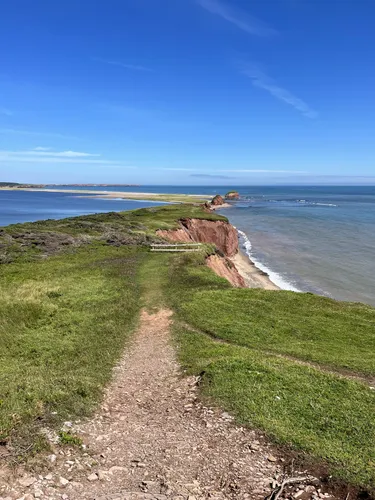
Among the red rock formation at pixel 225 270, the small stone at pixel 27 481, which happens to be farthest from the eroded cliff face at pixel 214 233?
the small stone at pixel 27 481

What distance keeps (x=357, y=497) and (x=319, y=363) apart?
8280mm

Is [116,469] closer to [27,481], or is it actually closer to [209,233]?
[27,481]

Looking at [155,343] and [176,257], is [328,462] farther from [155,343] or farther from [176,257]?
[176,257]

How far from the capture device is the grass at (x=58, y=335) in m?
11.5

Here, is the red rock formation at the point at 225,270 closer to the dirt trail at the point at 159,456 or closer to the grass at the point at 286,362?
the grass at the point at 286,362

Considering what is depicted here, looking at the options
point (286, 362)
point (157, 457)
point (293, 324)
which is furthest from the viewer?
point (293, 324)

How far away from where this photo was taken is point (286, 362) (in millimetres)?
15586

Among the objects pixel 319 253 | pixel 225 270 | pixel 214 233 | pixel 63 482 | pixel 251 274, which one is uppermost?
pixel 214 233

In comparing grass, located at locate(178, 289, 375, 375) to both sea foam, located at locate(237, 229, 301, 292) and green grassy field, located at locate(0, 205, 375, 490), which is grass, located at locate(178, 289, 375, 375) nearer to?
green grassy field, located at locate(0, 205, 375, 490)

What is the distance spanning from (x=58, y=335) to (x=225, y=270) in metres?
25.5

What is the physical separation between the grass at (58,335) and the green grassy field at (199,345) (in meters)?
0.05

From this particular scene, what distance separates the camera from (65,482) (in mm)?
8508

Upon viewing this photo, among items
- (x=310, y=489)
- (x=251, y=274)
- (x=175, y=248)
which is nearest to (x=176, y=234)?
(x=251, y=274)

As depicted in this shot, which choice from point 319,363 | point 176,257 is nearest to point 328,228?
point 176,257
